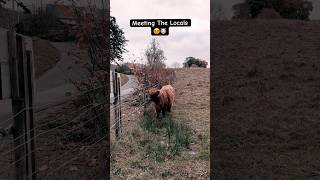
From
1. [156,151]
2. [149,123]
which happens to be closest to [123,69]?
[149,123]

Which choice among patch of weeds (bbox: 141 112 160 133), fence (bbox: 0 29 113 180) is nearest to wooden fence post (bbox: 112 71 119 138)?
fence (bbox: 0 29 113 180)

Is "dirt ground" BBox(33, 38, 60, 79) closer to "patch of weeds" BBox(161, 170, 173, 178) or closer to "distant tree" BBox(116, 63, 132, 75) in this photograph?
"distant tree" BBox(116, 63, 132, 75)

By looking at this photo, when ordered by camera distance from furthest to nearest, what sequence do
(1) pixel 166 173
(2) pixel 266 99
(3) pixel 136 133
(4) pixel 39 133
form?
(2) pixel 266 99
(3) pixel 136 133
(1) pixel 166 173
(4) pixel 39 133

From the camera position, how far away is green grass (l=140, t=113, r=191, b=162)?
7.28 metres

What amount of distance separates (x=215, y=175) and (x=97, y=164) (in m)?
1.59

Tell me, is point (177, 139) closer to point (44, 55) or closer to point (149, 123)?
point (149, 123)

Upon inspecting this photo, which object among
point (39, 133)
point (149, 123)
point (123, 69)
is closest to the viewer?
point (39, 133)

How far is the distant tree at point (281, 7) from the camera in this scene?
28.5 metres

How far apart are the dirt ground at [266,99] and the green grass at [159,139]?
24.6 inches

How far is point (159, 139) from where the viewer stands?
8461mm

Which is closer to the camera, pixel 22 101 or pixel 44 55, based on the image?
pixel 22 101

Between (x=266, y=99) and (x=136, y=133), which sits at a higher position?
(x=136, y=133)

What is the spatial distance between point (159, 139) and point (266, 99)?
32.2 ft

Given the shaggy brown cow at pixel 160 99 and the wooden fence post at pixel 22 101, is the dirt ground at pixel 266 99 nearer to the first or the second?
the shaggy brown cow at pixel 160 99
